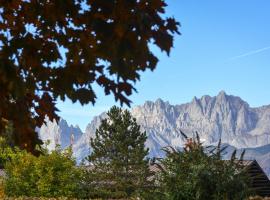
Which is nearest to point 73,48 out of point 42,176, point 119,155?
point 42,176

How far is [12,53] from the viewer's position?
3.68 m

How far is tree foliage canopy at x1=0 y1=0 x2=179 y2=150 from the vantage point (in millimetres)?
3186

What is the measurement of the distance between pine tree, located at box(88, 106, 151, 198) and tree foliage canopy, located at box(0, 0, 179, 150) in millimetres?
33690

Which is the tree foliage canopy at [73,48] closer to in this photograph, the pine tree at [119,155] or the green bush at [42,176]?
the green bush at [42,176]

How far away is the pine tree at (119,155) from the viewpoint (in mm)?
39312

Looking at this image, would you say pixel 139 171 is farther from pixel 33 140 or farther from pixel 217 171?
pixel 33 140

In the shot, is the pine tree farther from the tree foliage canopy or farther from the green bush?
the tree foliage canopy

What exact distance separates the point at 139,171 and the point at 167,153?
95.2 ft

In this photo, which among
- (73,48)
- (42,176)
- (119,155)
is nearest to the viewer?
(73,48)

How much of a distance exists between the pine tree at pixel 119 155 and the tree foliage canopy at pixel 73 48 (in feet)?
111

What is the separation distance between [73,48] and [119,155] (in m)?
38.7

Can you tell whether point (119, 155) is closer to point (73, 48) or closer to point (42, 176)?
point (42, 176)

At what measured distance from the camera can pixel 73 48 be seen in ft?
12.8

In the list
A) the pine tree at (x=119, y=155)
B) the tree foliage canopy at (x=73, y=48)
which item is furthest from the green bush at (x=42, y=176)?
the tree foliage canopy at (x=73, y=48)
